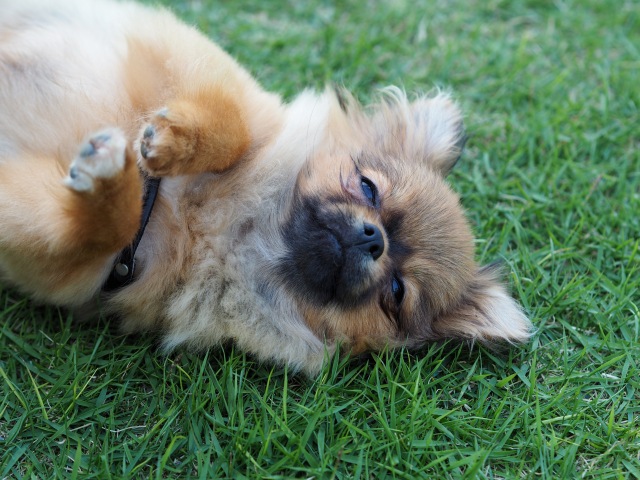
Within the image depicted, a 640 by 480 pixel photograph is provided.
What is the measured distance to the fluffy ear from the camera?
119 inches

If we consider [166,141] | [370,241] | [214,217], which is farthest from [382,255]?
[166,141]

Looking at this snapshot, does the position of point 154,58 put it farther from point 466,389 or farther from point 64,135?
point 466,389

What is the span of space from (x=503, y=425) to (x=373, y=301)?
2.69 ft

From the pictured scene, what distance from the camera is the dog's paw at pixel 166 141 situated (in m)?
2.41

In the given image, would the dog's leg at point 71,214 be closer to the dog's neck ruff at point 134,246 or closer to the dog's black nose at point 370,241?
the dog's neck ruff at point 134,246

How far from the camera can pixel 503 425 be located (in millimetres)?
2721

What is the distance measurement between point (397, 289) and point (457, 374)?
54cm

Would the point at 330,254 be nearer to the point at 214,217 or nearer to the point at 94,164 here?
the point at 214,217

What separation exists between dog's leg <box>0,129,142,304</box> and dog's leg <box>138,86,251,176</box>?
12 cm

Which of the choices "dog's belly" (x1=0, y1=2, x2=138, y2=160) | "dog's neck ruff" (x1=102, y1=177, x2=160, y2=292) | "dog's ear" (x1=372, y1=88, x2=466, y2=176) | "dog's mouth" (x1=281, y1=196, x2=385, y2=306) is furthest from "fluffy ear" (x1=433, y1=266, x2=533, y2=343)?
"dog's belly" (x1=0, y1=2, x2=138, y2=160)

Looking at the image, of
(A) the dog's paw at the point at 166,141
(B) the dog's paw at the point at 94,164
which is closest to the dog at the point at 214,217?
(A) the dog's paw at the point at 166,141

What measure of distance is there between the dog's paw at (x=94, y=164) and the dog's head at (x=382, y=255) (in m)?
0.90

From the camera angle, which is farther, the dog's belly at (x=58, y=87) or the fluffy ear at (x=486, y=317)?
the fluffy ear at (x=486, y=317)

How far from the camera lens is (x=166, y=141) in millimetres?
2412
